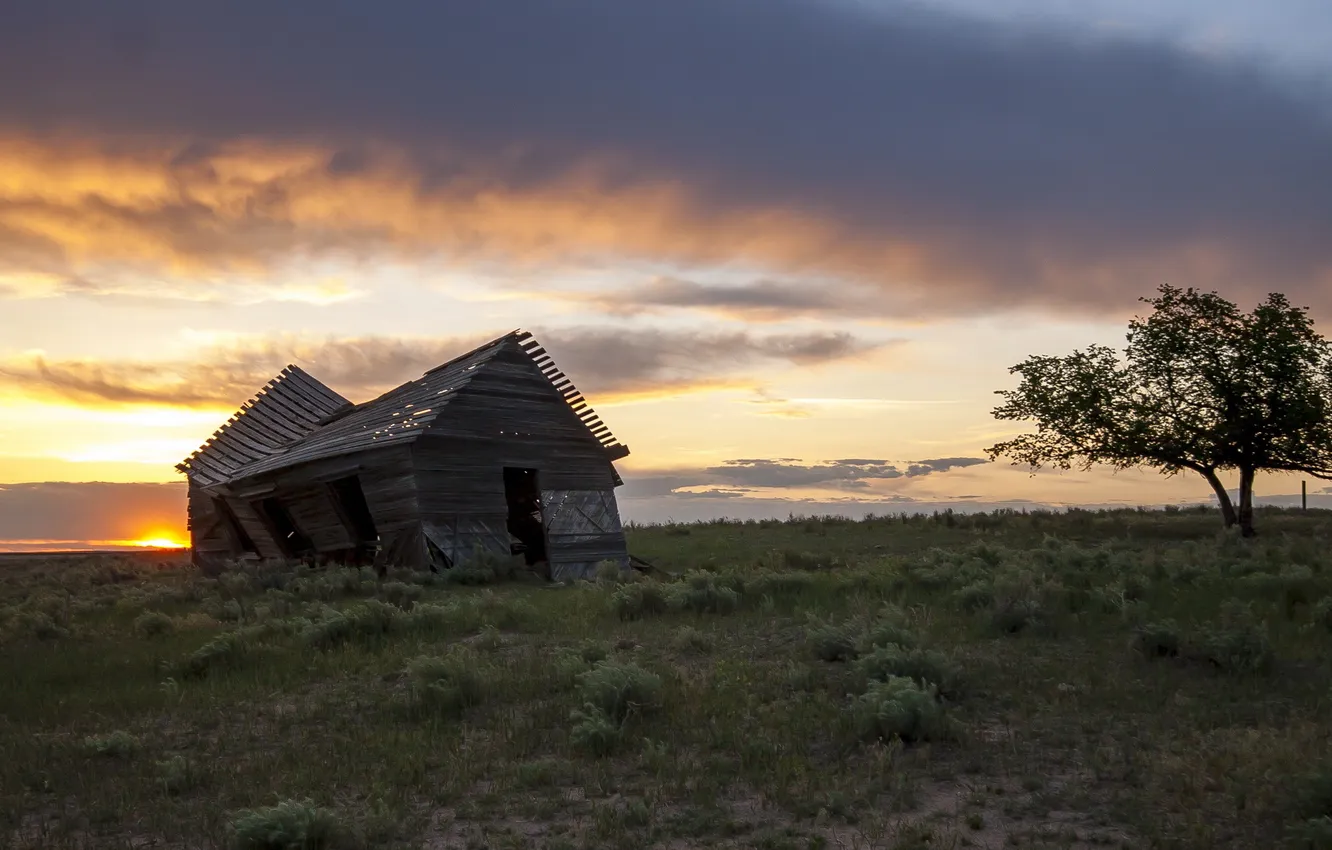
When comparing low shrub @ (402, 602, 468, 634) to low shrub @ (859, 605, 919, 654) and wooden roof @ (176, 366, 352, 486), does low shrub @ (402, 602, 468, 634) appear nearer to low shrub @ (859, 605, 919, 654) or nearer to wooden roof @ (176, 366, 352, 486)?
low shrub @ (859, 605, 919, 654)

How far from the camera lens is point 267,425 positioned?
3606 cm

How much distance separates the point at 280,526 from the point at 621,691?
25493 millimetres

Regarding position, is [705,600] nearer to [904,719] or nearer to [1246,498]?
[904,719]

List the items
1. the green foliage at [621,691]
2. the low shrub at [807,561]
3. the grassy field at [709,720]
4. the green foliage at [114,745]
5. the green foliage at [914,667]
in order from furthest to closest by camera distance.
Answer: the low shrub at [807,561] → the green foliage at [914,667] → the green foliage at [621,691] → the green foliage at [114,745] → the grassy field at [709,720]

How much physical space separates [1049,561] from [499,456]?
1358cm

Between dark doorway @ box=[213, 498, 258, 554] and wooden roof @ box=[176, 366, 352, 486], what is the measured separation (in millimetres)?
928

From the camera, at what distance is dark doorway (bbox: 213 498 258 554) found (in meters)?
34.3

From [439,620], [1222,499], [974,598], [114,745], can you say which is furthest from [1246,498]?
[114,745]

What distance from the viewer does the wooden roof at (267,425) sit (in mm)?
34572

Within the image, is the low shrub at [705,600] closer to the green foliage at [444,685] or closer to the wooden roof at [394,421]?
the green foliage at [444,685]

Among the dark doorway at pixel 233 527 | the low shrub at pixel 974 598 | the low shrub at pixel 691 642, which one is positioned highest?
the dark doorway at pixel 233 527

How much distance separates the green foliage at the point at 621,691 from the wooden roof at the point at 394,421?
16.2 meters

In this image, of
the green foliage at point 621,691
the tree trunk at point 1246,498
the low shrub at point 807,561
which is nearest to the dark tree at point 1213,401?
the tree trunk at point 1246,498

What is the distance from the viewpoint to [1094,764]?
791 centimetres
